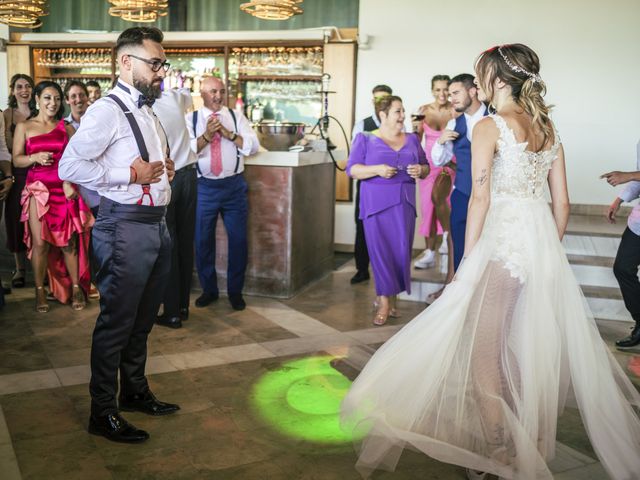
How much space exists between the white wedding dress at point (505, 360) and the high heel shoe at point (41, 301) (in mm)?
3301

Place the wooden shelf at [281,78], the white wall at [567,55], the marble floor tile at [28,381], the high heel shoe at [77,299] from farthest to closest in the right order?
the wooden shelf at [281,78]
the white wall at [567,55]
the high heel shoe at [77,299]
the marble floor tile at [28,381]

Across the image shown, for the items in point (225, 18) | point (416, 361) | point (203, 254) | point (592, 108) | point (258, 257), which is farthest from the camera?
point (225, 18)

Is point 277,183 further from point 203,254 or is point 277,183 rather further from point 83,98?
point 83,98

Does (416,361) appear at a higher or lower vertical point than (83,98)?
lower

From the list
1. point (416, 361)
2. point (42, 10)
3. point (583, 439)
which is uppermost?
point (42, 10)

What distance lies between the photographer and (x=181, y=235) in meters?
4.79

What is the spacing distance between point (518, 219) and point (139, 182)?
5.09 ft

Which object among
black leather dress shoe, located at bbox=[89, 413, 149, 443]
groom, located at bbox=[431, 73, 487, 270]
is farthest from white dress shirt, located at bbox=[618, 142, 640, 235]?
black leather dress shoe, located at bbox=[89, 413, 149, 443]

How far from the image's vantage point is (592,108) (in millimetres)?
7414

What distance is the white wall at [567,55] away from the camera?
7.29 meters

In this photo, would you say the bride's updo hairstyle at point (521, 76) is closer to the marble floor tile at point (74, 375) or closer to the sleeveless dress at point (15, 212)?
the marble floor tile at point (74, 375)

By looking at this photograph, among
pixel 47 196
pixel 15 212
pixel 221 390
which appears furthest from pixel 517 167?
pixel 15 212

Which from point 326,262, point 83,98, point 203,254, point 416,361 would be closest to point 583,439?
point 416,361

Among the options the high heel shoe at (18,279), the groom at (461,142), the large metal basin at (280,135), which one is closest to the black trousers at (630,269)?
the groom at (461,142)
